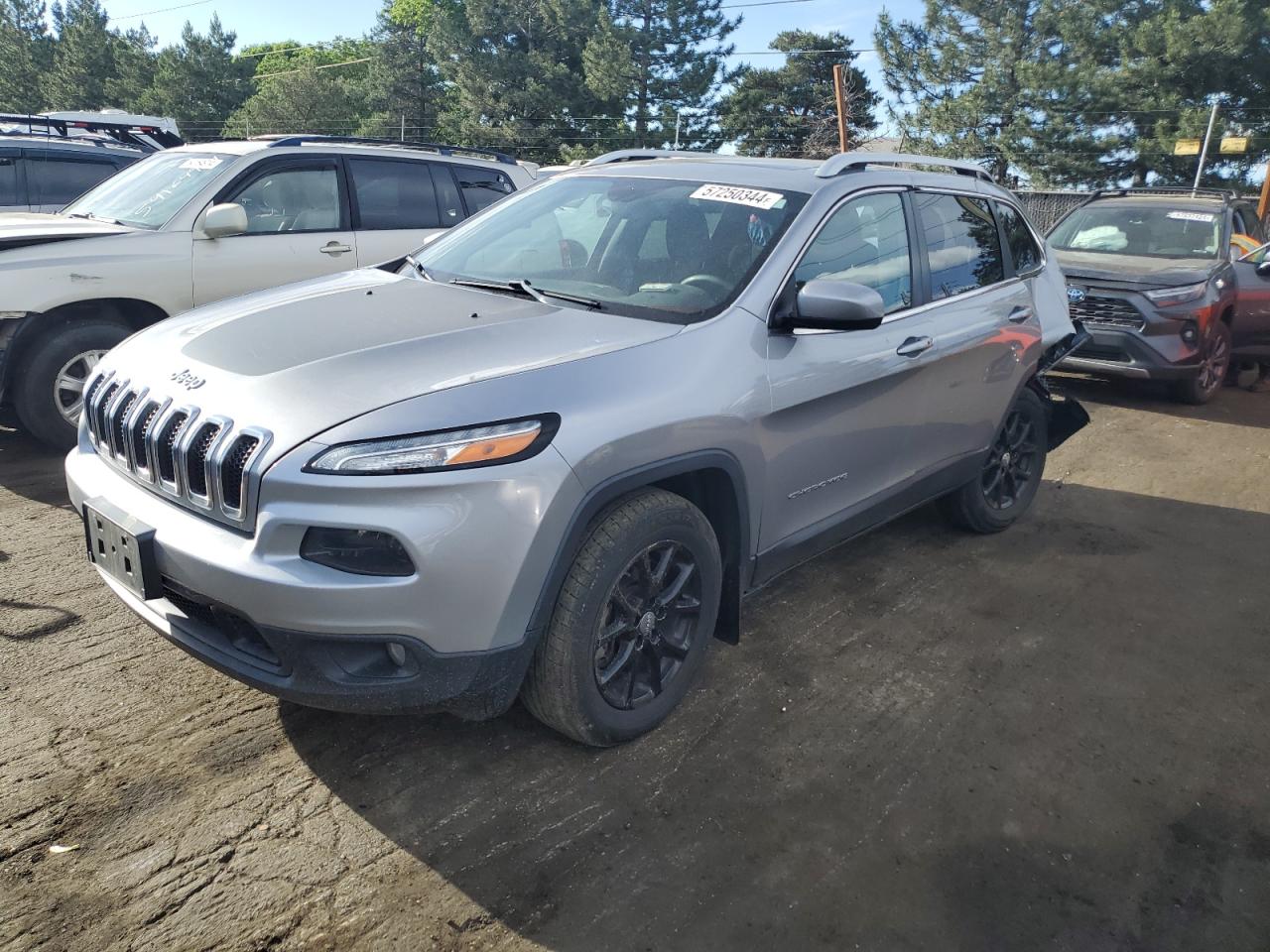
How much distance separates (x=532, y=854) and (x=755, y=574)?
1229 millimetres

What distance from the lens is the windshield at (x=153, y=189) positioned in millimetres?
6066

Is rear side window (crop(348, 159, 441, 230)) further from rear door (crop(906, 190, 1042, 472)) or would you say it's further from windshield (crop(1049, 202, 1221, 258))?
windshield (crop(1049, 202, 1221, 258))

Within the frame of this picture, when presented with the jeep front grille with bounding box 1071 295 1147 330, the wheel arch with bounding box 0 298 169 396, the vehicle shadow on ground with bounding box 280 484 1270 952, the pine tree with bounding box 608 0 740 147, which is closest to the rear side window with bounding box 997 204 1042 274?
the vehicle shadow on ground with bounding box 280 484 1270 952

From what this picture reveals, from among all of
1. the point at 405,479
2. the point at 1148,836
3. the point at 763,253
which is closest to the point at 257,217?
the point at 763,253

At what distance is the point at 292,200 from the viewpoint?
6445mm

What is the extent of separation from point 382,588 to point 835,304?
167 cm

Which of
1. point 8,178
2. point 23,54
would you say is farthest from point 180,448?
point 23,54

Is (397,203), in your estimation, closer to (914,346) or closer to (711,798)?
(914,346)

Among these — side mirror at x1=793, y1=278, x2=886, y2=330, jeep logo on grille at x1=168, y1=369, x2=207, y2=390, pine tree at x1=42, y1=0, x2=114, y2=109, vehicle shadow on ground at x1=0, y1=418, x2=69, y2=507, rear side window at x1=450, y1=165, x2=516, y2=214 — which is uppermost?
pine tree at x1=42, y1=0, x2=114, y2=109

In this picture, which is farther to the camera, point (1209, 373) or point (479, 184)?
point (1209, 373)

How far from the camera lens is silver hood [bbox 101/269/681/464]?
251 cm

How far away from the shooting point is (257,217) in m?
6.32

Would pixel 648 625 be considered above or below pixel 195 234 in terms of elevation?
below

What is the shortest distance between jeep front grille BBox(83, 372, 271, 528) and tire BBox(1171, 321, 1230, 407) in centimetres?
833
